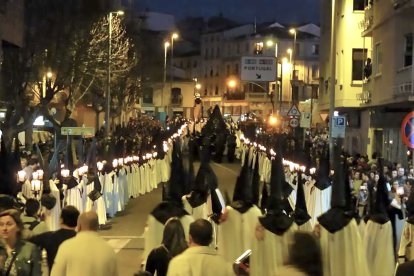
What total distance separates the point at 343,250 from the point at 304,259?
19.8 ft

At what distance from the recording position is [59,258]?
6.61 m

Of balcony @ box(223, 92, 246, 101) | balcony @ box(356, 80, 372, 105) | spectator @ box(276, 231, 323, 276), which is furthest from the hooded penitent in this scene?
balcony @ box(223, 92, 246, 101)

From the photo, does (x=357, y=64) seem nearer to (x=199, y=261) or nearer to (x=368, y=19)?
(x=368, y=19)

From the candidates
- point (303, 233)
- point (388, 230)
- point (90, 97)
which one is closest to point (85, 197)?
point (388, 230)

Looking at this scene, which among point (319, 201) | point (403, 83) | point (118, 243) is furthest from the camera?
point (403, 83)

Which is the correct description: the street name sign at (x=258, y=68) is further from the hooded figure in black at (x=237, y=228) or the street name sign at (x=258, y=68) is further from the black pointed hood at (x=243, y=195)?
the hooded figure in black at (x=237, y=228)

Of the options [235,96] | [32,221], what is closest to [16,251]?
[32,221]

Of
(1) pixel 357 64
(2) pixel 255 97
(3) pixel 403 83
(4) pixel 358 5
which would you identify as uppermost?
(4) pixel 358 5

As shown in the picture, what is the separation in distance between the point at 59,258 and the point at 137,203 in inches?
750

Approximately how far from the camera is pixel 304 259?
4.71 metres

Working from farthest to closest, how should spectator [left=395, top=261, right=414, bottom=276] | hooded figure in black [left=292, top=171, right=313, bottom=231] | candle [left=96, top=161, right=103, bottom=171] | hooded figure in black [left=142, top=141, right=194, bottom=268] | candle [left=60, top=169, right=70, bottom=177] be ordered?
candle [left=96, top=161, right=103, bottom=171]
candle [left=60, top=169, right=70, bottom=177]
hooded figure in black [left=292, top=171, right=313, bottom=231]
hooded figure in black [left=142, top=141, right=194, bottom=268]
spectator [left=395, top=261, right=414, bottom=276]

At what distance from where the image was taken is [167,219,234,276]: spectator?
6258 millimetres

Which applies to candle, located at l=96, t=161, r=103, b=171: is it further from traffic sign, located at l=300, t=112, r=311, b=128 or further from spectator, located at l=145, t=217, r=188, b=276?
spectator, located at l=145, t=217, r=188, b=276

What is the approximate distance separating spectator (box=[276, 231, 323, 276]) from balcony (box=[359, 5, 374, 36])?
2940cm
